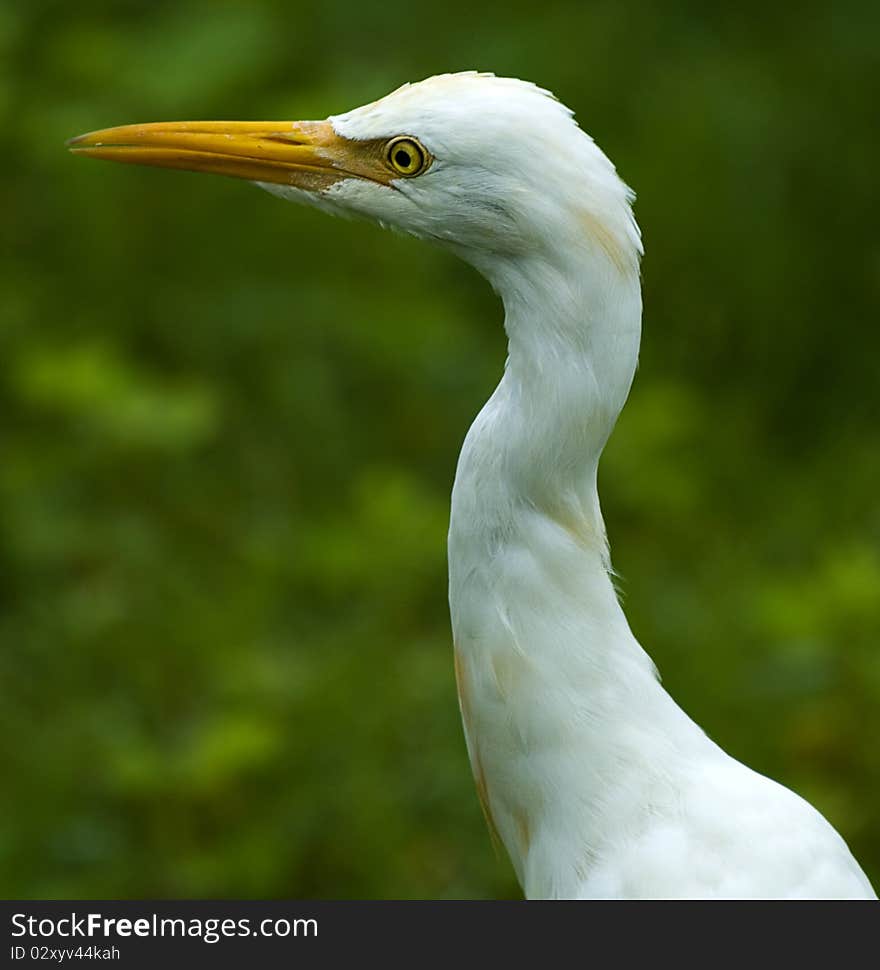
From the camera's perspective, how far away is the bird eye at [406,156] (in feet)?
6.35

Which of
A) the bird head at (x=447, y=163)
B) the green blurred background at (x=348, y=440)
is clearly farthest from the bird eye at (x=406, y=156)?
the green blurred background at (x=348, y=440)

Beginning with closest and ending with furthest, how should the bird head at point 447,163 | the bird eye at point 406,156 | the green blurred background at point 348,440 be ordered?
the bird head at point 447,163 → the bird eye at point 406,156 → the green blurred background at point 348,440

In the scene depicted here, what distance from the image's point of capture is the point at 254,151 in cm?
207

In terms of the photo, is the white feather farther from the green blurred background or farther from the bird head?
the green blurred background

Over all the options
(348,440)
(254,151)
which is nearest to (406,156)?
(254,151)

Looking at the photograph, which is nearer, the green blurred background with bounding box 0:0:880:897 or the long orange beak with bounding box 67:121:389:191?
the long orange beak with bounding box 67:121:389:191

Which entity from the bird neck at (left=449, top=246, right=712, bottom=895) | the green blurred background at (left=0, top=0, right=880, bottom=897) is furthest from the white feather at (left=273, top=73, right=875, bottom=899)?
the green blurred background at (left=0, top=0, right=880, bottom=897)

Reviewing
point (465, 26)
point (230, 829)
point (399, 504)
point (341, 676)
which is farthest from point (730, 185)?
point (230, 829)

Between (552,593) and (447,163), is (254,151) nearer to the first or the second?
(447,163)

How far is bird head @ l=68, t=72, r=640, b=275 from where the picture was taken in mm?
1825

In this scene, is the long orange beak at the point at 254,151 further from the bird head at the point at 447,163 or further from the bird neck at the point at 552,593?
the bird neck at the point at 552,593

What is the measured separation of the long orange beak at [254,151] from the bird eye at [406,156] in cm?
4

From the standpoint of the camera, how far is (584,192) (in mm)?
1817

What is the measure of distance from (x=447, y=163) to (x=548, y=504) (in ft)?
1.39
